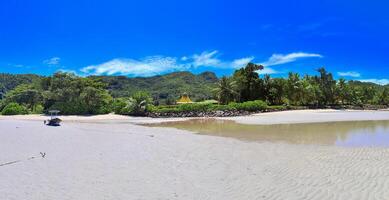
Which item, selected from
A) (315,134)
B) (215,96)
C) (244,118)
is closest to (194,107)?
(244,118)

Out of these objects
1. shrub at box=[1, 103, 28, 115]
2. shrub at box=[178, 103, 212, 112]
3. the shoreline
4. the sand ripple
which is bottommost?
the sand ripple

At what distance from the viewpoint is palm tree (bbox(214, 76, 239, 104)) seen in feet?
206

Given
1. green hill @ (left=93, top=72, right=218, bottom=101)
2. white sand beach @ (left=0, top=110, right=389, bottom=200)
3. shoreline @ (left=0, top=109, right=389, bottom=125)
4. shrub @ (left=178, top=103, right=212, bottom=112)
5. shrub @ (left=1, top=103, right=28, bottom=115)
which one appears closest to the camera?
white sand beach @ (left=0, top=110, right=389, bottom=200)

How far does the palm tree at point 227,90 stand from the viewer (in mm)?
62938

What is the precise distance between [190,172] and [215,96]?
187ft

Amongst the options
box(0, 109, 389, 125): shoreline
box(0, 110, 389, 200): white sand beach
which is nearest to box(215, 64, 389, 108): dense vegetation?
box(0, 109, 389, 125): shoreline

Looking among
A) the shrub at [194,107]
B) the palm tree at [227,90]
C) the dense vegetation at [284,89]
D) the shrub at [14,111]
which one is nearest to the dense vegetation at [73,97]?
the shrub at [14,111]

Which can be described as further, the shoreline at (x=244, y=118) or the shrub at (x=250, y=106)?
the shrub at (x=250, y=106)

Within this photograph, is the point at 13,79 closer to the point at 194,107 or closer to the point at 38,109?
the point at 38,109

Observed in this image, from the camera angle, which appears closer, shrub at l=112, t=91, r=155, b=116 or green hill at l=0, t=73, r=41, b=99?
shrub at l=112, t=91, r=155, b=116

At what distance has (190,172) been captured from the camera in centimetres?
1073

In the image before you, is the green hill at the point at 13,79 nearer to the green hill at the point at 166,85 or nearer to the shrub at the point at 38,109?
the green hill at the point at 166,85

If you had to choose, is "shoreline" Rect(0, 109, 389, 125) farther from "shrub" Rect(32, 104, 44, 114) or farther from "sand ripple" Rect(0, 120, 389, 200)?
"sand ripple" Rect(0, 120, 389, 200)

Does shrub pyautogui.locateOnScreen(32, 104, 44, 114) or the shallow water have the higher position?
shrub pyautogui.locateOnScreen(32, 104, 44, 114)
